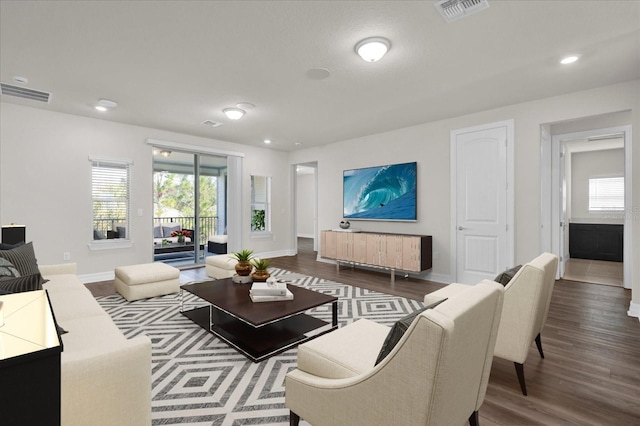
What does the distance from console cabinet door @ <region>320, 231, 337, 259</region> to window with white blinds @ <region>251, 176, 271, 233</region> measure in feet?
5.58

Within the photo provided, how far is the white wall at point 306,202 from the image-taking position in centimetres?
1212

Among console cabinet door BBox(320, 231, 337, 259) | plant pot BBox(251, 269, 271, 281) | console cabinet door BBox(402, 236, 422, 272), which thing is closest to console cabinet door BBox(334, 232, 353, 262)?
console cabinet door BBox(320, 231, 337, 259)

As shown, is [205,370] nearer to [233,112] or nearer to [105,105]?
[233,112]

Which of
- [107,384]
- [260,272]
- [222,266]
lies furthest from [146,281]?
[107,384]

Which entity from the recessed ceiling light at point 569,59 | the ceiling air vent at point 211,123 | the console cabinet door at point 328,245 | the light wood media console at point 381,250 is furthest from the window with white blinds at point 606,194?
the ceiling air vent at point 211,123

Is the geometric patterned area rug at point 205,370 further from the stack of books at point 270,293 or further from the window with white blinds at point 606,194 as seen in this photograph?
the window with white blinds at point 606,194

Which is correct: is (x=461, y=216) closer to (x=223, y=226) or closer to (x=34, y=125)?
(x=223, y=226)

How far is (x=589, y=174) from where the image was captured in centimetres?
718

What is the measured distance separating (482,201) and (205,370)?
4.19m

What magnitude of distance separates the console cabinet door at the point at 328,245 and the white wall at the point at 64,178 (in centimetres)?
314

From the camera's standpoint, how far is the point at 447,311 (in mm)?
1074

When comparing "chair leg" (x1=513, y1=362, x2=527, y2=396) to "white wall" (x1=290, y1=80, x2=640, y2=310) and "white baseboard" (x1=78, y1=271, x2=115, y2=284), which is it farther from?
"white baseboard" (x1=78, y1=271, x2=115, y2=284)

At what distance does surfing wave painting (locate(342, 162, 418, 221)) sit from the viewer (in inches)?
216

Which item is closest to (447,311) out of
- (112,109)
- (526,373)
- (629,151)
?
(526,373)
